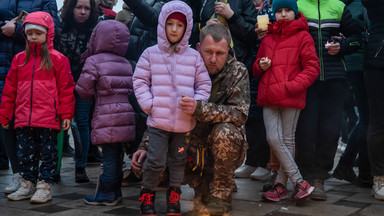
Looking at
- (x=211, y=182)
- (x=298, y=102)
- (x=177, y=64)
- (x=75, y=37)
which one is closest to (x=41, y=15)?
(x=75, y=37)

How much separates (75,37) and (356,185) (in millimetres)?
3232

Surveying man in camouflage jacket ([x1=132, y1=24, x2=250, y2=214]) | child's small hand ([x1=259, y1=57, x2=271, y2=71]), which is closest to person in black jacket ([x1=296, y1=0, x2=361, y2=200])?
child's small hand ([x1=259, y1=57, x2=271, y2=71])

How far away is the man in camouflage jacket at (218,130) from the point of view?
348 cm

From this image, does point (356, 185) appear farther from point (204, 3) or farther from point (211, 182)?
point (204, 3)

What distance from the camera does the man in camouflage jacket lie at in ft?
11.4

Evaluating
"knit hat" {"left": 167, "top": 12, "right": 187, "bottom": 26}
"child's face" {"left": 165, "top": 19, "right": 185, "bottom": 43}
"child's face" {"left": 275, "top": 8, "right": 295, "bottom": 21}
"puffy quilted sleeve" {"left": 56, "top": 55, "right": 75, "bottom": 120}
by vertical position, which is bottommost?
"puffy quilted sleeve" {"left": 56, "top": 55, "right": 75, "bottom": 120}

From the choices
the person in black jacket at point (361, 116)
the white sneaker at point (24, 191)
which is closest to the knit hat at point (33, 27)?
the white sneaker at point (24, 191)

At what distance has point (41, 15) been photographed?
4023 mm

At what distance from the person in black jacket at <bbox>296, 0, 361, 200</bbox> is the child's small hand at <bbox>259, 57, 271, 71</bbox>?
21.4 inches

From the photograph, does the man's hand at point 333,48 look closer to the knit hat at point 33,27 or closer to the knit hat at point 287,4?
the knit hat at point 287,4

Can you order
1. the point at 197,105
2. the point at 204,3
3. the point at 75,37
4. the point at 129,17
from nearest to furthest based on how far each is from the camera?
1. the point at 197,105
2. the point at 204,3
3. the point at 75,37
4. the point at 129,17

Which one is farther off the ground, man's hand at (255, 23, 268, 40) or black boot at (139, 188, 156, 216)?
man's hand at (255, 23, 268, 40)

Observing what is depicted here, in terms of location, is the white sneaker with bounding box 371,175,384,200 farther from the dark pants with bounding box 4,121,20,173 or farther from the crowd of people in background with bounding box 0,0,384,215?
the dark pants with bounding box 4,121,20,173

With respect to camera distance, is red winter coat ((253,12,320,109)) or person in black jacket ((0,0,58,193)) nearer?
red winter coat ((253,12,320,109))
